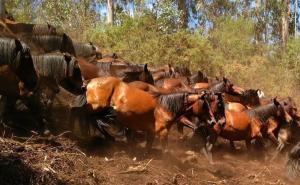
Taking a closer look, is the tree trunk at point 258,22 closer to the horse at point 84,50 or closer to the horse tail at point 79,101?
the horse at point 84,50

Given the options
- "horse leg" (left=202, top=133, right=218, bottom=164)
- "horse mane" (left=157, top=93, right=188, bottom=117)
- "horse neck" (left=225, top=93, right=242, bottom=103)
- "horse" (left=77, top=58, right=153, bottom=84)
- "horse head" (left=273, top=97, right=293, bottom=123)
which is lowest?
"horse leg" (left=202, top=133, right=218, bottom=164)

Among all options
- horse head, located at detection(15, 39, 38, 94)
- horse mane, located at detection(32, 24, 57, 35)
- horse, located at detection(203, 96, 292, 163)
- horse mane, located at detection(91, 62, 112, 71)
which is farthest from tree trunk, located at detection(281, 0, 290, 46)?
horse head, located at detection(15, 39, 38, 94)

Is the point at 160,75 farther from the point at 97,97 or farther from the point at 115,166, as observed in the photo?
the point at 115,166

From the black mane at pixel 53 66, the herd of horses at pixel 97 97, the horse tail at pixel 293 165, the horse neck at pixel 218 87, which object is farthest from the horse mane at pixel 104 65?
the horse tail at pixel 293 165

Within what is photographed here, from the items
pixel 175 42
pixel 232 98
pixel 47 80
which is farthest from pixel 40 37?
pixel 175 42

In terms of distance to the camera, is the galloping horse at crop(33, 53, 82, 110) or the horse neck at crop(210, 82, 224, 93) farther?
the horse neck at crop(210, 82, 224, 93)

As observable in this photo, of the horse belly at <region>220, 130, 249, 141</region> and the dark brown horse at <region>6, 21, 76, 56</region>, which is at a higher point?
the dark brown horse at <region>6, 21, 76, 56</region>

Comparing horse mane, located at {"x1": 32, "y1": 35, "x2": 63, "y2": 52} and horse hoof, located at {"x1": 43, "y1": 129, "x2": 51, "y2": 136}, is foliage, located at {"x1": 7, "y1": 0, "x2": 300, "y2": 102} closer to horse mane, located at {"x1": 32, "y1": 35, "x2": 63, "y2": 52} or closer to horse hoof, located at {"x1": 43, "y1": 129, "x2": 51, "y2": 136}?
horse mane, located at {"x1": 32, "y1": 35, "x2": 63, "y2": 52}

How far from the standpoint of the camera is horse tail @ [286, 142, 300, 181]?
35.8 ft

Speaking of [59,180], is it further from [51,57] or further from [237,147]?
[237,147]

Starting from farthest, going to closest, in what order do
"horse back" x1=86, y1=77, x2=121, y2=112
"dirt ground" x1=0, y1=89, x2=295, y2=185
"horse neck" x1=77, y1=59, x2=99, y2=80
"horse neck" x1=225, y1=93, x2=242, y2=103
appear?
"horse neck" x1=225, y1=93, x2=242, y2=103
"horse neck" x1=77, y1=59, x2=99, y2=80
"horse back" x1=86, y1=77, x2=121, y2=112
"dirt ground" x1=0, y1=89, x2=295, y2=185

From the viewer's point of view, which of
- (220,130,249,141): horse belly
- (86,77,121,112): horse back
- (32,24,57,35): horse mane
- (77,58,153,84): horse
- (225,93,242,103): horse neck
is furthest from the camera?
(225,93,242,103): horse neck

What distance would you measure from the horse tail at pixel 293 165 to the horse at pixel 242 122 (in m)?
2.54

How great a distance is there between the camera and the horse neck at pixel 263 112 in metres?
→ 16.2
